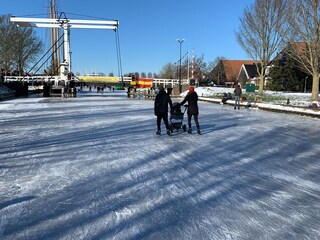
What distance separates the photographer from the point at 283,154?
8.40 metres

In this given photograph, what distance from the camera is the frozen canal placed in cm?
403

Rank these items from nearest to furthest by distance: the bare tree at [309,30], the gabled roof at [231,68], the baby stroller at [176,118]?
the baby stroller at [176,118] < the bare tree at [309,30] < the gabled roof at [231,68]

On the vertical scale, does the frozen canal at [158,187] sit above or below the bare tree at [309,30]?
below

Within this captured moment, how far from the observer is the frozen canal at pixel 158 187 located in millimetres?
4031

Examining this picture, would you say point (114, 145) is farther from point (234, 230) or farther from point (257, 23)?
point (257, 23)

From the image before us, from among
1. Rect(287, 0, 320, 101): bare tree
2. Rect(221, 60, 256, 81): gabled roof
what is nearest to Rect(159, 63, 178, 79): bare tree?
Rect(221, 60, 256, 81): gabled roof

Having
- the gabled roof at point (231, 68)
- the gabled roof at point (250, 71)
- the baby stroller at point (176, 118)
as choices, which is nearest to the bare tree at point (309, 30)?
the baby stroller at point (176, 118)

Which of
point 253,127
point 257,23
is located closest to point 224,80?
point 257,23

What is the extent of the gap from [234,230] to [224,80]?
7979cm

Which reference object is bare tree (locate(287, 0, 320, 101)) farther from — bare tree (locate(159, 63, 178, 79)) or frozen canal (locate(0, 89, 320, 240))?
bare tree (locate(159, 63, 178, 79))

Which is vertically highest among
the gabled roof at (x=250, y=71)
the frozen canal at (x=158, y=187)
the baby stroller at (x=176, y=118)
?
the gabled roof at (x=250, y=71)

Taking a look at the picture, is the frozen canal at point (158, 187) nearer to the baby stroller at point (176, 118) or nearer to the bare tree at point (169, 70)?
the baby stroller at point (176, 118)

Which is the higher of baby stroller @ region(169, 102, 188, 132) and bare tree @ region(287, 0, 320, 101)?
bare tree @ region(287, 0, 320, 101)

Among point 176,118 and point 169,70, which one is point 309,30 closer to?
point 176,118
